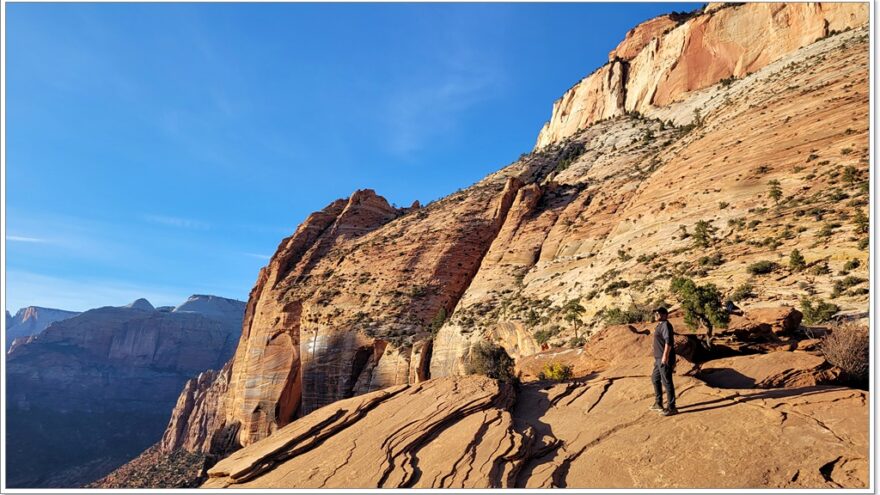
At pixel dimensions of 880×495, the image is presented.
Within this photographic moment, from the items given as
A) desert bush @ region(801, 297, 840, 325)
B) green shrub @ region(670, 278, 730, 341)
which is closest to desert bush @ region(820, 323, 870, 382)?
green shrub @ region(670, 278, 730, 341)

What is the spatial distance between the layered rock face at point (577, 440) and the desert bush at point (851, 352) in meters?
0.63

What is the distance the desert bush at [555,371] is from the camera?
47.0 feet

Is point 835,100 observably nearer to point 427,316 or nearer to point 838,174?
point 838,174

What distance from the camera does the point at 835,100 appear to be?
1273 inches

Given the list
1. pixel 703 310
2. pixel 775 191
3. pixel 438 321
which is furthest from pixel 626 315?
pixel 438 321

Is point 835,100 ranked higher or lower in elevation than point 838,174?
higher

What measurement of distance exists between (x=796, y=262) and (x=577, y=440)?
1896cm

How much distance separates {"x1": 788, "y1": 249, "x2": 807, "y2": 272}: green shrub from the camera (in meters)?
21.6

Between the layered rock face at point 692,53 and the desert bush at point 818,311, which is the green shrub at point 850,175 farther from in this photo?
the layered rock face at point 692,53

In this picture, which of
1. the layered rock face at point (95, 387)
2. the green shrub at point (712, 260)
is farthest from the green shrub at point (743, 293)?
the layered rock face at point (95, 387)

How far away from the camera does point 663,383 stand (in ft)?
30.0

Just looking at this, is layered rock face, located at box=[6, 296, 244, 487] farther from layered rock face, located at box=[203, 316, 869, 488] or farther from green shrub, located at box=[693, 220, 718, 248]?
green shrub, located at box=[693, 220, 718, 248]

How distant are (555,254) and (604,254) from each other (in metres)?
7.28

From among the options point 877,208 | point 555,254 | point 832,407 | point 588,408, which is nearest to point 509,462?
point 588,408
